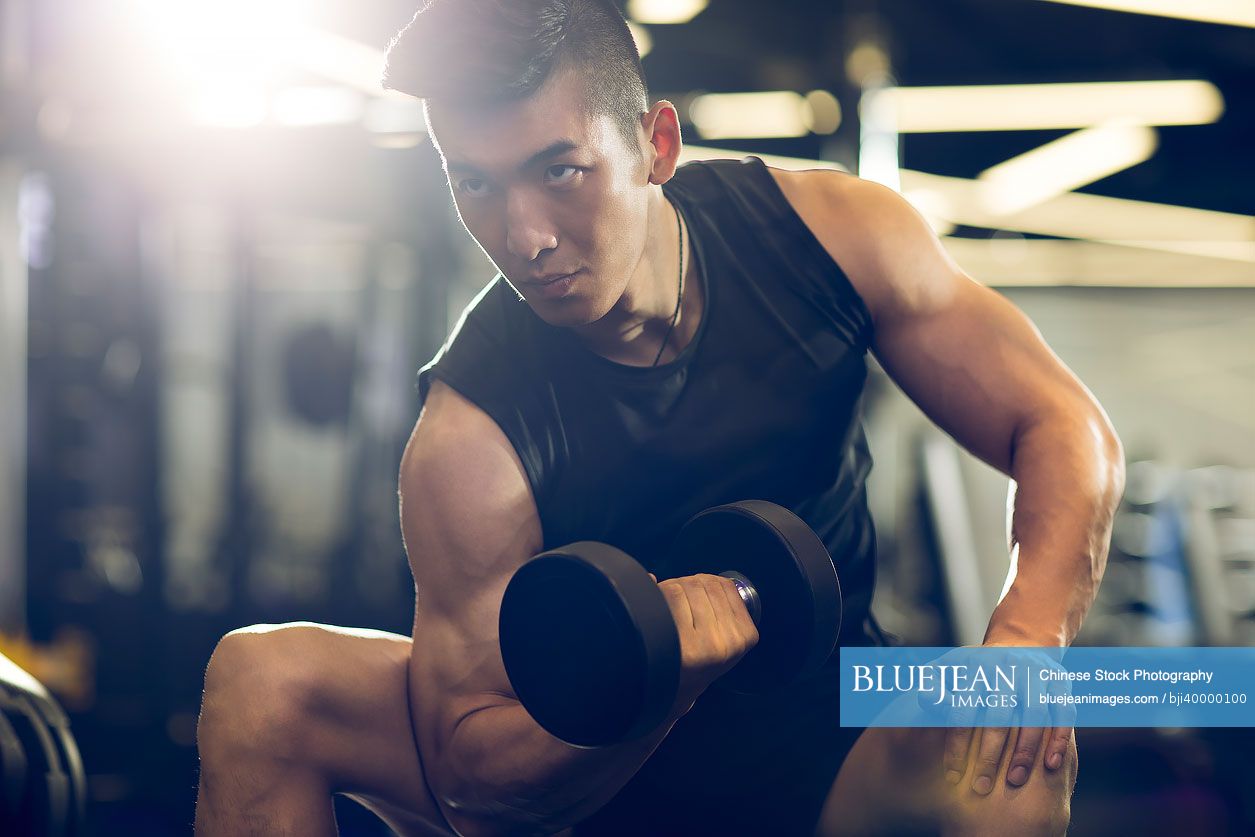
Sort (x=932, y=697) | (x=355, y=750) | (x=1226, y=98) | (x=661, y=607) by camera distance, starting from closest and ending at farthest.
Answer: (x=661, y=607) < (x=932, y=697) < (x=355, y=750) < (x=1226, y=98)

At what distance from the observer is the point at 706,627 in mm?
1001

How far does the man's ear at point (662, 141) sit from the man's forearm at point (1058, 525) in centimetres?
53

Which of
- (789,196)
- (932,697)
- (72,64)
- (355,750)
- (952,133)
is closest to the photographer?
(932,697)

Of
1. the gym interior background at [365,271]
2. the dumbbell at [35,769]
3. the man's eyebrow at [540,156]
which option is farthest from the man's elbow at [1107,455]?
the gym interior background at [365,271]

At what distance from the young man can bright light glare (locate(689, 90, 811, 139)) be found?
9.24 feet

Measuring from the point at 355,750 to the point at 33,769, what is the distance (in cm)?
39

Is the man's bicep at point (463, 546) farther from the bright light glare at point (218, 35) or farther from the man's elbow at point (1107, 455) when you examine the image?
the bright light glare at point (218, 35)

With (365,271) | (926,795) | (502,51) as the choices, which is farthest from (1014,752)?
(365,271)

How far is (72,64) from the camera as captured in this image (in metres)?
3.64

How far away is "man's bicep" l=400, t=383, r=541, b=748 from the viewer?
125 cm

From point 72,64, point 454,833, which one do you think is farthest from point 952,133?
point 454,833

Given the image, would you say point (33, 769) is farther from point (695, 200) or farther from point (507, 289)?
point (695, 200)

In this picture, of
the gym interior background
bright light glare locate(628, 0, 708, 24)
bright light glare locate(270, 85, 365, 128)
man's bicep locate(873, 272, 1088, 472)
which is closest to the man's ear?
man's bicep locate(873, 272, 1088, 472)

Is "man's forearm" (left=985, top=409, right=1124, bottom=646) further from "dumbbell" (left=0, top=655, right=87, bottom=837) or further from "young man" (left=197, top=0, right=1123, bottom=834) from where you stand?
A: "dumbbell" (left=0, top=655, right=87, bottom=837)
